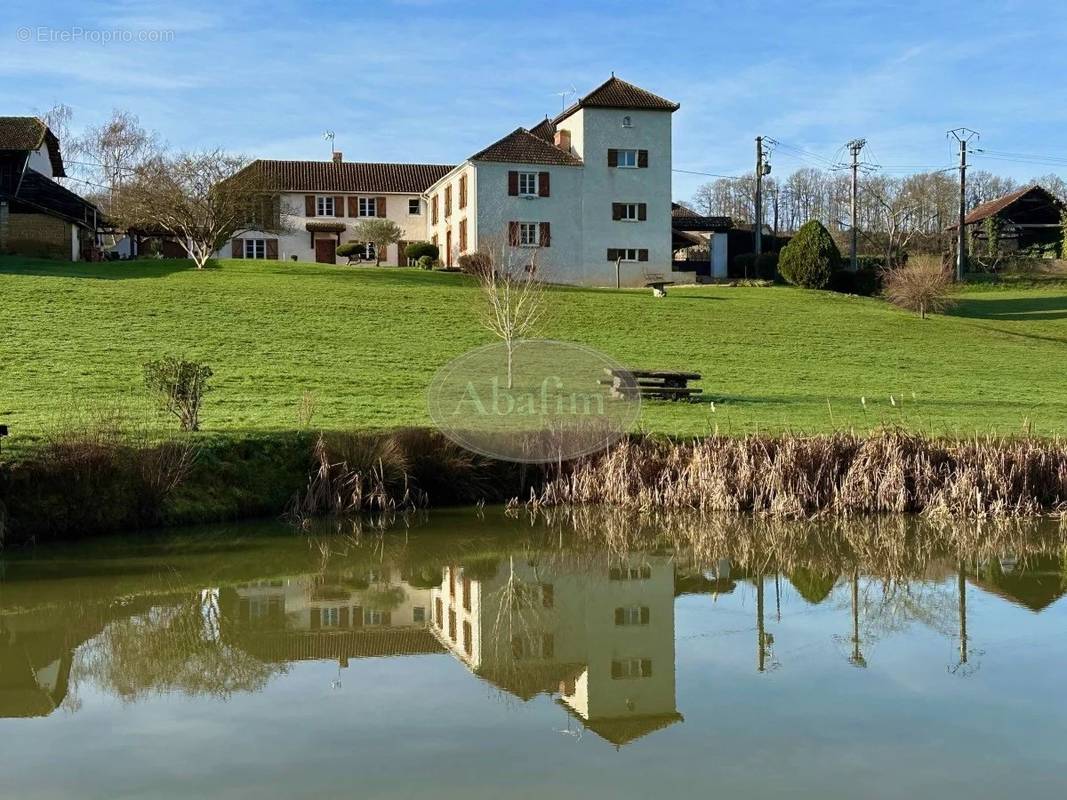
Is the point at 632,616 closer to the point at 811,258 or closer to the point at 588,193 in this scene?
the point at 811,258

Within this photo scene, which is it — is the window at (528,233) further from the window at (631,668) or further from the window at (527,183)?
the window at (631,668)

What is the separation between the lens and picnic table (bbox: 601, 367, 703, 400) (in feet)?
73.8

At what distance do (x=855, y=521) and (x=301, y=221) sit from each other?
1732 inches

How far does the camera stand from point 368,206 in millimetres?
55969

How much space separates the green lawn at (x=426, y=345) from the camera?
2077 cm

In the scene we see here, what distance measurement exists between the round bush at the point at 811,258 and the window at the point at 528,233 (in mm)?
9865

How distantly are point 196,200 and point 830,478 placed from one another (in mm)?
32999

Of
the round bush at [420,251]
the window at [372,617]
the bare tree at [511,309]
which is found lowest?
the window at [372,617]

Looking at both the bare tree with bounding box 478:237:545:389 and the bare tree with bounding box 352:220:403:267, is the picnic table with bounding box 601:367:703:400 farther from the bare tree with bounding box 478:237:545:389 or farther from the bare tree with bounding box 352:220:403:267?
the bare tree with bounding box 352:220:403:267

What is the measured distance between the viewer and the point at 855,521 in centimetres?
1515

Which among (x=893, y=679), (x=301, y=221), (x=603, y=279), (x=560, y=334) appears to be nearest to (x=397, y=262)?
(x=301, y=221)

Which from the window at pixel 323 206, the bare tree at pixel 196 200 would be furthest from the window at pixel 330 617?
the window at pixel 323 206

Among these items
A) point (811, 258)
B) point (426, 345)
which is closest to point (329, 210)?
point (811, 258)

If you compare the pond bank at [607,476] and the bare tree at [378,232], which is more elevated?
the bare tree at [378,232]
